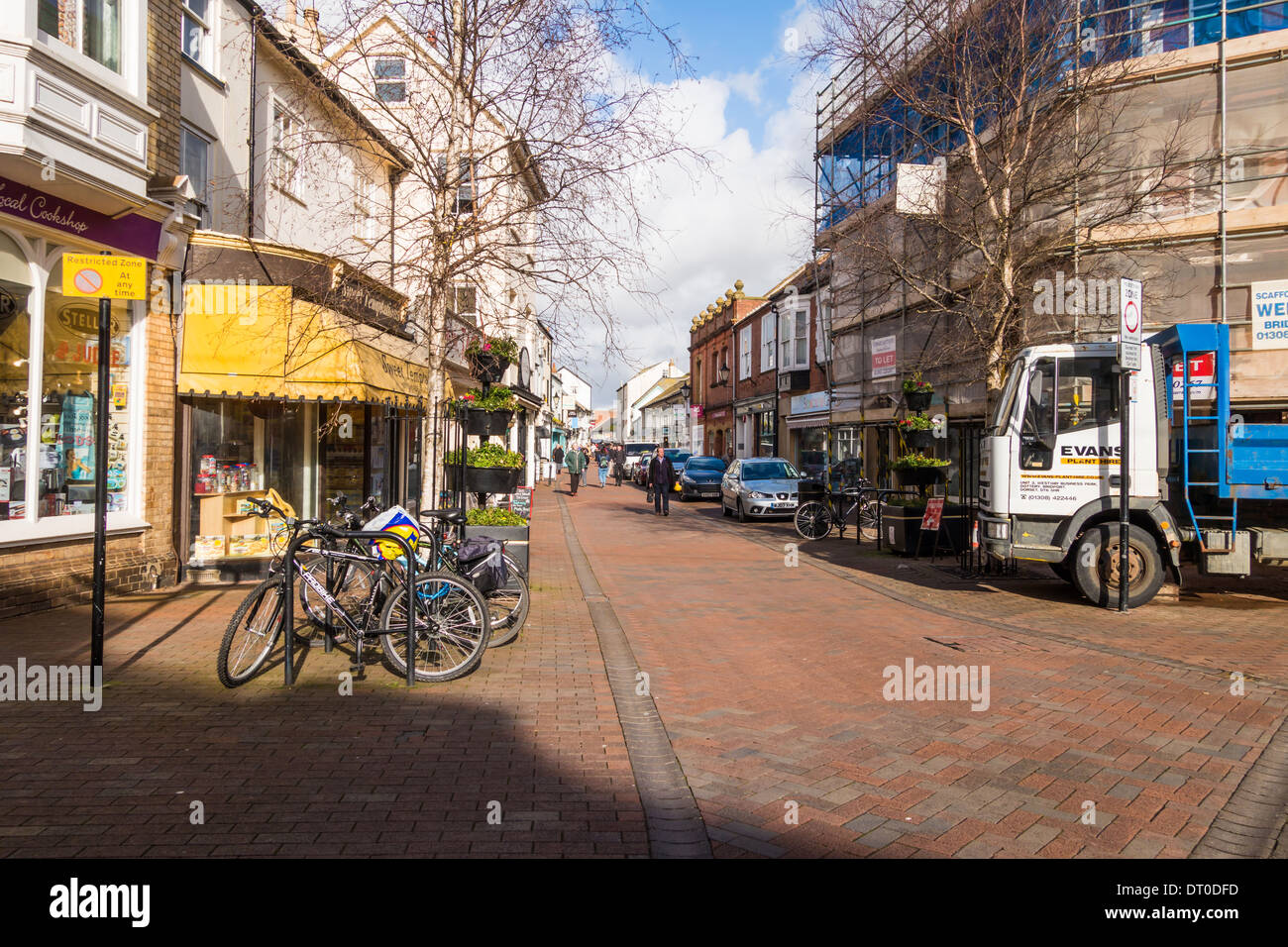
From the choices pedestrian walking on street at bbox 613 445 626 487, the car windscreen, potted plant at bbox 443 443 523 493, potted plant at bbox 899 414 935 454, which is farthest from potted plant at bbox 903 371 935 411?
pedestrian walking on street at bbox 613 445 626 487

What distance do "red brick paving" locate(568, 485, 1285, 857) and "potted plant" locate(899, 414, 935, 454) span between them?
468cm

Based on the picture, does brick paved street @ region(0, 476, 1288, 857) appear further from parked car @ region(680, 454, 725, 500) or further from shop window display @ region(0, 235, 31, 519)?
parked car @ region(680, 454, 725, 500)


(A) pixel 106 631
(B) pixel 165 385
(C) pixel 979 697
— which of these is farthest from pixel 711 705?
(B) pixel 165 385

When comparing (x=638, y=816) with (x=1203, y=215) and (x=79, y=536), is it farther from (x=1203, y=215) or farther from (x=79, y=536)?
(x=1203, y=215)

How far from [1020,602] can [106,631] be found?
929 centimetres

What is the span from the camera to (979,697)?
591 cm

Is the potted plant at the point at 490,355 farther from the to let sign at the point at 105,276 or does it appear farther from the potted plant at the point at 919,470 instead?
the potted plant at the point at 919,470

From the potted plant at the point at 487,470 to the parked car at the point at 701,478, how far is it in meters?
20.7

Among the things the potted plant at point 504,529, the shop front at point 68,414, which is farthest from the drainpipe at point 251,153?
the potted plant at point 504,529

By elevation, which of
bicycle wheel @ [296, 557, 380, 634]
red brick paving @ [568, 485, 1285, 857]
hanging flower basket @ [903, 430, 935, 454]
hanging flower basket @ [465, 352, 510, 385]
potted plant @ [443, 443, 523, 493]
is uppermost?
hanging flower basket @ [465, 352, 510, 385]

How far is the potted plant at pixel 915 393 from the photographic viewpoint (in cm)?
1513

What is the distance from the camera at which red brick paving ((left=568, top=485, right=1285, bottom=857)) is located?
12.6ft

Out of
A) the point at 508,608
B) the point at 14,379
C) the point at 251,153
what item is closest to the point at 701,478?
the point at 251,153

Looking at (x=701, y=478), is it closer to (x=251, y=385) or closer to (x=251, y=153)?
(x=251, y=153)
